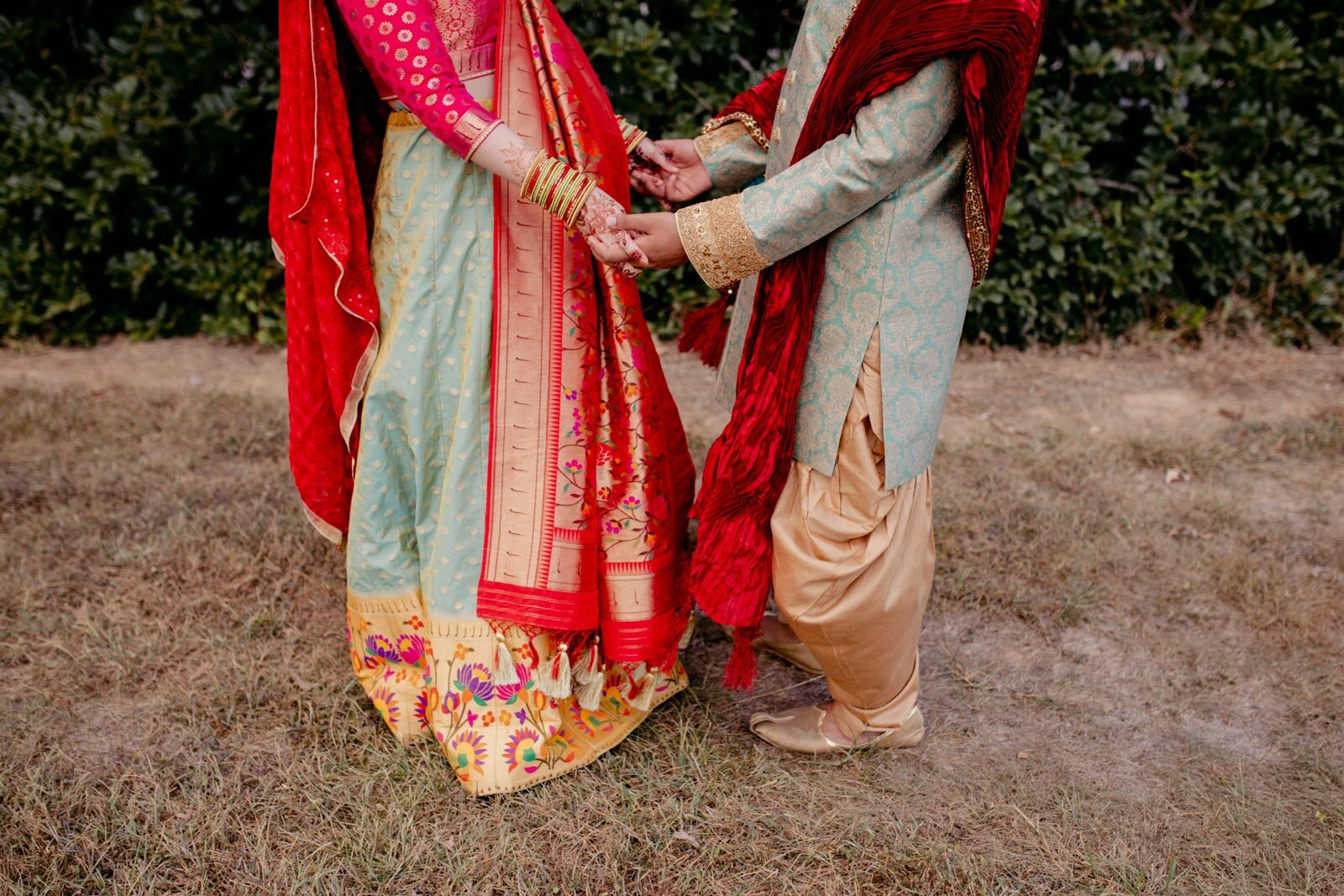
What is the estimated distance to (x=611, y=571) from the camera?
2.00 m

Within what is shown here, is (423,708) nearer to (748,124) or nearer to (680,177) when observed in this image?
(680,177)

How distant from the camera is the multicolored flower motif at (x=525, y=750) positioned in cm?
197

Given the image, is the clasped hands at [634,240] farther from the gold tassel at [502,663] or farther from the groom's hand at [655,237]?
the gold tassel at [502,663]

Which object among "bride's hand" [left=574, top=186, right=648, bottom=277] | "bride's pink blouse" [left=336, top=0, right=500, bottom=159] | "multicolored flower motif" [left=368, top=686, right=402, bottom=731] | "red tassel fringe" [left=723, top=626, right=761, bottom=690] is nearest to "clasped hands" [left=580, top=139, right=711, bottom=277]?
"bride's hand" [left=574, top=186, right=648, bottom=277]

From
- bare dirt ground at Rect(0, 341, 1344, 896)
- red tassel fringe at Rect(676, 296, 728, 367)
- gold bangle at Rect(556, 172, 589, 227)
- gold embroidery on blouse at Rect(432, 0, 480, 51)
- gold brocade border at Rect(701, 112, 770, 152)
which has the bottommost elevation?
bare dirt ground at Rect(0, 341, 1344, 896)

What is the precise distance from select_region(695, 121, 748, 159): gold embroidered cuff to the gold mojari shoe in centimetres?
124

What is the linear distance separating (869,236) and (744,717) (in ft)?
3.79

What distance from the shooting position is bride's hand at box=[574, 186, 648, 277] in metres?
1.72

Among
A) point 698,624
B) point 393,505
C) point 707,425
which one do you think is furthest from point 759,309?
point 707,425

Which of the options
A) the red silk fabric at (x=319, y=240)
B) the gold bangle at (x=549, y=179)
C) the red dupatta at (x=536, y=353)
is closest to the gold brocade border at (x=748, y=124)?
the red dupatta at (x=536, y=353)

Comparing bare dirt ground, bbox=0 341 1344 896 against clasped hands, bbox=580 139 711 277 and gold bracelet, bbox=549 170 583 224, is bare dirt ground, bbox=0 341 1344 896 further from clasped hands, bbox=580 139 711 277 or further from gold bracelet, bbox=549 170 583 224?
gold bracelet, bbox=549 170 583 224

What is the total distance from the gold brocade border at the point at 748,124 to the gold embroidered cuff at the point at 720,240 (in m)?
0.41

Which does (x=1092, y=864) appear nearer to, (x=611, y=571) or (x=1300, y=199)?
(x=611, y=571)

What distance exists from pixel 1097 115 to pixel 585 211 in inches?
130
